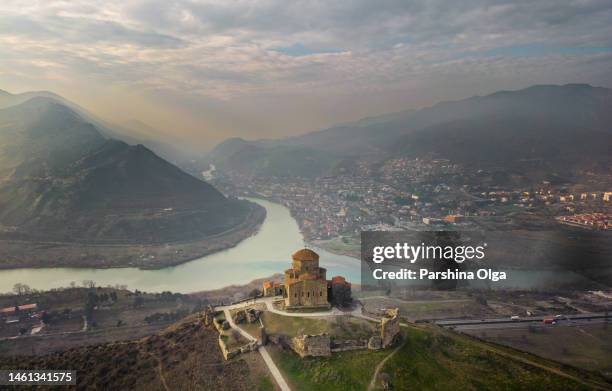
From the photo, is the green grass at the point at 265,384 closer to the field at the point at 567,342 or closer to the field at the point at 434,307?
the field at the point at 567,342

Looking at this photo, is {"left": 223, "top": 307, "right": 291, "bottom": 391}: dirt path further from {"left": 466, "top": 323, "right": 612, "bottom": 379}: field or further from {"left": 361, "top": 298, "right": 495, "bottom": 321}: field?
{"left": 466, "top": 323, "right": 612, "bottom": 379}: field

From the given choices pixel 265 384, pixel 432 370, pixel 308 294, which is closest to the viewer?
pixel 265 384

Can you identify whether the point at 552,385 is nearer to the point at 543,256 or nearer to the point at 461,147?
the point at 543,256

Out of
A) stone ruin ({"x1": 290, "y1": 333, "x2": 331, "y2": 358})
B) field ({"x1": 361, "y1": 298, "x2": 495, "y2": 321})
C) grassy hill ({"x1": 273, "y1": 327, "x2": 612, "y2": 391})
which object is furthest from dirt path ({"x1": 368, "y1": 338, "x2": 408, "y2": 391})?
field ({"x1": 361, "y1": 298, "x2": 495, "y2": 321})

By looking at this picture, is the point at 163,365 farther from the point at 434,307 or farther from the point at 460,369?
the point at 434,307

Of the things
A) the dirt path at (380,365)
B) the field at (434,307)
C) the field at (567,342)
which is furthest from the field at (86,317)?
the field at (567,342)

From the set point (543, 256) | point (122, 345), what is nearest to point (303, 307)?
point (122, 345)

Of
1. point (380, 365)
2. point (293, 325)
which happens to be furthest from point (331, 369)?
point (293, 325)
